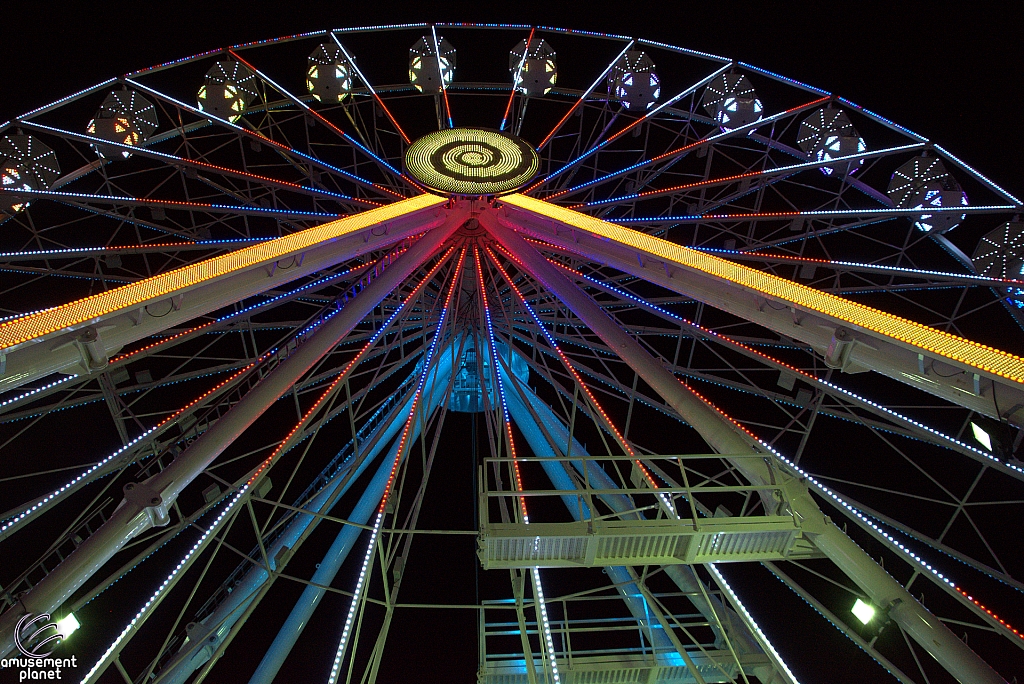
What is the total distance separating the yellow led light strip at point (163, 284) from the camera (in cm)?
564

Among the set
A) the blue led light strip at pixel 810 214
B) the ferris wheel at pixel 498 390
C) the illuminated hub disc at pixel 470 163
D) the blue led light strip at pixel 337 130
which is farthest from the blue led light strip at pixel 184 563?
the blue led light strip at pixel 810 214

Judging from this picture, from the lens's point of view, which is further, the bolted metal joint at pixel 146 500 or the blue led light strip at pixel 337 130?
the blue led light strip at pixel 337 130

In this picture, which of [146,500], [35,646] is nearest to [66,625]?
[35,646]

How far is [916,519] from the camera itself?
16.5 metres

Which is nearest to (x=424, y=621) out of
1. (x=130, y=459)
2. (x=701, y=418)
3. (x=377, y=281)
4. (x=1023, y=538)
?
(x=130, y=459)

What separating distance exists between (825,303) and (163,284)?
6626 mm

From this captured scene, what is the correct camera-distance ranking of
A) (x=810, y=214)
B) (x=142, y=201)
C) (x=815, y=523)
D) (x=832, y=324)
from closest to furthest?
1. (x=832, y=324)
2. (x=815, y=523)
3. (x=142, y=201)
4. (x=810, y=214)

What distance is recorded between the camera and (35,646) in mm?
7754

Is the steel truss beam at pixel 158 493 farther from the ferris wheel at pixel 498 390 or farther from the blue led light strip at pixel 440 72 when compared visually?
the blue led light strip at pixel 440 72

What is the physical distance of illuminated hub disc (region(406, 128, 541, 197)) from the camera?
35.9 feet

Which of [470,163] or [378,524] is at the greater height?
[470,163]

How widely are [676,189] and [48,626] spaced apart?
12.0 metres

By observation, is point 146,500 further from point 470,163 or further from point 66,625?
point 470,163

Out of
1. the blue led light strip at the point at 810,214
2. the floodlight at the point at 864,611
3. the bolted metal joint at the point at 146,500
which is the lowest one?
the floodlight at the point at 864,611
